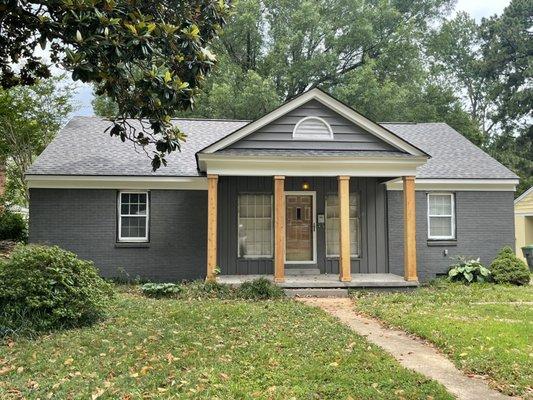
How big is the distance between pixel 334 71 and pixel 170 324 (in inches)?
936

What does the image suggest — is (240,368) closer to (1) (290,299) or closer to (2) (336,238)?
(1) (290,299)

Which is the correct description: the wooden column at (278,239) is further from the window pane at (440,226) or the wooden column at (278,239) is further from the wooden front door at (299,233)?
the window pane at (440,226)

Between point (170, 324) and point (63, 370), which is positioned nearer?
point (63, 370)

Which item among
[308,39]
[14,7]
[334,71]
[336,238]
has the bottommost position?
[336,238]

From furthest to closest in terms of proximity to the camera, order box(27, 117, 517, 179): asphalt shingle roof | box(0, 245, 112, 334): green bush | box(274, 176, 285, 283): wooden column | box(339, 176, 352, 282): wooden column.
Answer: box(27, 117, 517, 179): asphalt shingle roof
box(339, 176, 352, 282): wooden column
box(274, 176, 285, 283): wooden column
box(0, 245, 112, 334): green bush

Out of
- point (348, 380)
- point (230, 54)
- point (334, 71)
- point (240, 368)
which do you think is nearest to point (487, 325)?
point (348, 380)

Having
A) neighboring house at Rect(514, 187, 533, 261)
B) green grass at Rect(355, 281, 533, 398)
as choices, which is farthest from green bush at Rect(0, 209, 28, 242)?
neighboring house at Rect(514, 187, 533, 261)

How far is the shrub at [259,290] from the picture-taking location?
1093 centimetres

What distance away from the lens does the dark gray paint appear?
13.5 meters

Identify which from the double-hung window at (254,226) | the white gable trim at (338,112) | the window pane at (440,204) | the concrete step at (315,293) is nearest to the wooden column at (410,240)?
the white gable trim at (338,112)

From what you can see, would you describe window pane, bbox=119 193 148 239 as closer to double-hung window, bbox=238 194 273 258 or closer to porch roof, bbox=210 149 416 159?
double-hung window, bbox=238 194 273 258

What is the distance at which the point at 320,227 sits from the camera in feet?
45.2

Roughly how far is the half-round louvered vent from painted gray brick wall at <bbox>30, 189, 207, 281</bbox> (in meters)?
3.42

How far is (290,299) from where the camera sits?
10.9 meters
